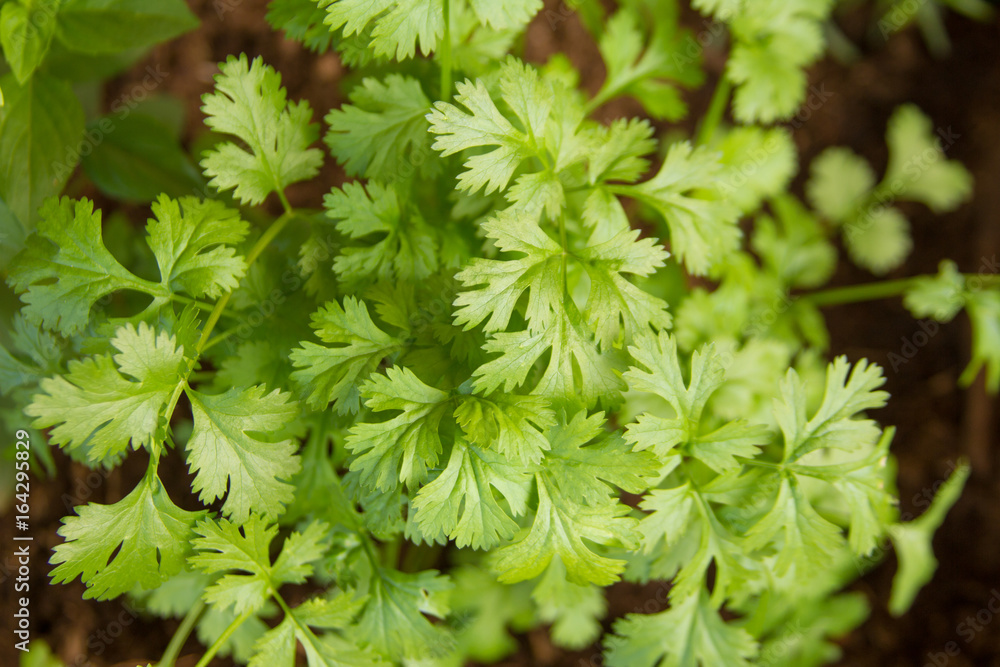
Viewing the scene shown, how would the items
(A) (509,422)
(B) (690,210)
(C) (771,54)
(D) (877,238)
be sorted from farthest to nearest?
1. (D) (877,238)
2. (C) (771,54)
3. (B) (690,210)
4. (A) (509,422)

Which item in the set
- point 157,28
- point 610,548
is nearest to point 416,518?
point 610,548

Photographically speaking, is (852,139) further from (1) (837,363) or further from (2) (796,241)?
(1) (837,363)

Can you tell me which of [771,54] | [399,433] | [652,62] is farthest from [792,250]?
[399,433]

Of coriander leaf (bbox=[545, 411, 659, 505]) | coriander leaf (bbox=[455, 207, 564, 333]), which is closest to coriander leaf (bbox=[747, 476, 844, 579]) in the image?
coriander leaf (bbox=[545, 411, 659, 505])

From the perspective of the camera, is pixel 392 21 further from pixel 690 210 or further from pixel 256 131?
pixel 690 210
